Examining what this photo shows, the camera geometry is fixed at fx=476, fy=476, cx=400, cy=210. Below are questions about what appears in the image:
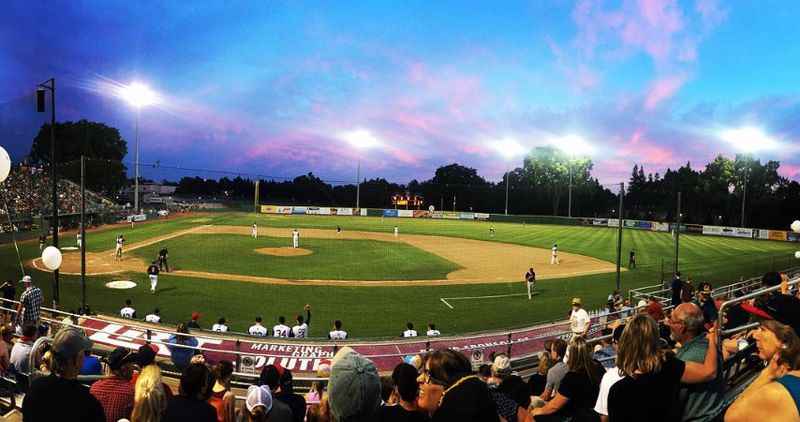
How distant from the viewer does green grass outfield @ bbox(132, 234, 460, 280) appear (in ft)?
104

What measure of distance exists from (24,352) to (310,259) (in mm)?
29315

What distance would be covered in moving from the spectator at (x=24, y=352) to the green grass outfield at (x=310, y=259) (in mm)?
22250

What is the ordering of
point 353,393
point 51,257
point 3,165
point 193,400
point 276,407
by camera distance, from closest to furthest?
point 353,393
point 193,400
point 276,407
point 3,165
point 51,257

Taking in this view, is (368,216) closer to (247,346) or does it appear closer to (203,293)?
(203,293)

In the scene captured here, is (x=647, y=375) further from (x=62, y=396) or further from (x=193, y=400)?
(x=62, y=396)

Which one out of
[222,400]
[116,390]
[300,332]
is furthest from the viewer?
[300,332]

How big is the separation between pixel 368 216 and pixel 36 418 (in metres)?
93.0

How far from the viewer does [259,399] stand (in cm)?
461

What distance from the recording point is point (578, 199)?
98875 mm

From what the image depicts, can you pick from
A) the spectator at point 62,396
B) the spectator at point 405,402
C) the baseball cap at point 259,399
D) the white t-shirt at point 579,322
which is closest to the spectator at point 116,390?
the spectator at point 62,396

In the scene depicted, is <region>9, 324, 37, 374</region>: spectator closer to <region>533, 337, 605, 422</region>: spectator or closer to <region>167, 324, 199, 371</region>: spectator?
<region>167, 324, 199, 371</region>: spectator

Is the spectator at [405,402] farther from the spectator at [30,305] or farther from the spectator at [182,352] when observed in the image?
the spectator at [30,305]

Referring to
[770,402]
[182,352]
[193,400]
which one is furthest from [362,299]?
[770,402]

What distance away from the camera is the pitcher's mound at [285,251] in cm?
3884
